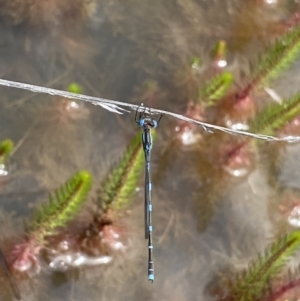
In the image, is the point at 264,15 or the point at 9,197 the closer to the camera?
the point at 9,197

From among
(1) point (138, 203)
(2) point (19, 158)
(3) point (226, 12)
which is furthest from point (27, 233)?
(3) point (226, 12)

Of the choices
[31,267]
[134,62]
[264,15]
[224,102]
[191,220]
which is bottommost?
[31,267]

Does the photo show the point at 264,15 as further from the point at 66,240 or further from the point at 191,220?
the point at 66,240

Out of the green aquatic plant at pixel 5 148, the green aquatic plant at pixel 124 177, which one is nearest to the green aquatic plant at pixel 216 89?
the green aquatic plant at pixel 124 177

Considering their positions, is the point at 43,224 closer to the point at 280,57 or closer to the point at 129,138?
the point at 129,138

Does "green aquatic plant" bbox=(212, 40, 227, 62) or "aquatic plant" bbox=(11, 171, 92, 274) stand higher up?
"green aquatic plant" bbox=(212, 40, 227, 62)

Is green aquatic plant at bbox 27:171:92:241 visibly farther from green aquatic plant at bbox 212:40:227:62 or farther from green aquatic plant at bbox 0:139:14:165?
green aquatic plant at bbox 212:40:227:62

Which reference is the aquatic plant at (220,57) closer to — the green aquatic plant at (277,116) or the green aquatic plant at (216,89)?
the green aquatic plant at (216,89)

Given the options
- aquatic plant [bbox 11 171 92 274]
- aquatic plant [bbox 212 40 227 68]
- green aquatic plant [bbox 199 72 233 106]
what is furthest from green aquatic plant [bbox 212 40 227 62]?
aquatic plant [bbox 11 171 92 274]
